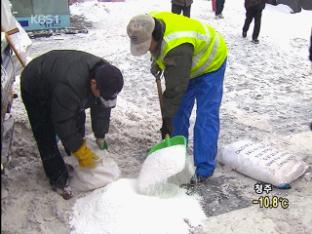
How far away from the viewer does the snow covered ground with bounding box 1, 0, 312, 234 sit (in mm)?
3111

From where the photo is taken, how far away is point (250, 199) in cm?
334

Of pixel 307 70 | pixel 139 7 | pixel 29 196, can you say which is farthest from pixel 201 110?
pixel 139 7

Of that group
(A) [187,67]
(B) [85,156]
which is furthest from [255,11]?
(B) [85,156]

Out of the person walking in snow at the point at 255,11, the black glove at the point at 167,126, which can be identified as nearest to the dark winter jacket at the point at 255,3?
the person walking in snow at the point at 255,11

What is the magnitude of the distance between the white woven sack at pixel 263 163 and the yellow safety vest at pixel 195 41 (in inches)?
31.3

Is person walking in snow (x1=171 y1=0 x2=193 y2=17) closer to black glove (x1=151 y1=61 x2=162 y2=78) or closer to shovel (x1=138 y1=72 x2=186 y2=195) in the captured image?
black glove (x1=151 y1=61 x2=162 y2=78)

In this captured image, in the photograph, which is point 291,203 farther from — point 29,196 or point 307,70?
point 307,70

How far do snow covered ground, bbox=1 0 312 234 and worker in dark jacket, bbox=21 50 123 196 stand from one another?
14.8 inches

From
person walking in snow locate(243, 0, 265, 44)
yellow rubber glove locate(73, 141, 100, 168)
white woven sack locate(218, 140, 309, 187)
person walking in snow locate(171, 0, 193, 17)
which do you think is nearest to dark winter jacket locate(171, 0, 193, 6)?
person walking in snow locate(171, 0, 193, 17)

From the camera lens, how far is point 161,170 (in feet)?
10.3

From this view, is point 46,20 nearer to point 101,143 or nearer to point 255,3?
point 255,3

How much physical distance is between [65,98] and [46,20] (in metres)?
6.10

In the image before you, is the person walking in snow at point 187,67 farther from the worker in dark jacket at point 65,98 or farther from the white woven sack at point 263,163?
the worker in dark jacket at point 65,98

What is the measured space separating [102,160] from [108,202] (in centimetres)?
38
